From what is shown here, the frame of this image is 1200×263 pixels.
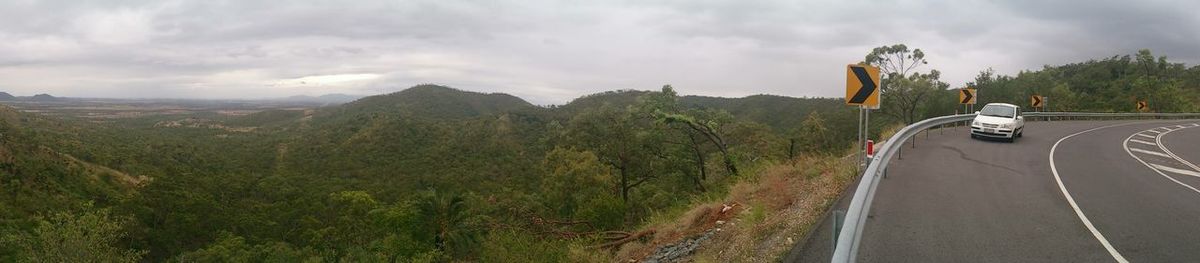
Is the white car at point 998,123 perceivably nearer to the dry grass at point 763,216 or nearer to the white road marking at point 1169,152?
the white road marking at point 1169,152

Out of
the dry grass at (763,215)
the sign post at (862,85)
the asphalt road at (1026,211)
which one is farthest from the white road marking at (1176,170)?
the sign post at (862,85)

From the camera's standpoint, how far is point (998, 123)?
58.4 feet

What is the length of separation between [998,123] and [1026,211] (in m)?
11.7

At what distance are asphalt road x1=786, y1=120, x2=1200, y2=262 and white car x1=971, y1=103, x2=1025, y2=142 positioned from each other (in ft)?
9.10

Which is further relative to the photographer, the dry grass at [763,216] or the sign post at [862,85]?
the sign post at [862,85]

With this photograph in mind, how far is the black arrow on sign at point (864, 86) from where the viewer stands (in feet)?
34.9

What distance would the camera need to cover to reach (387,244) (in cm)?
3984

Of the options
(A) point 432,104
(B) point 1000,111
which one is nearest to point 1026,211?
(B) point 1000,111

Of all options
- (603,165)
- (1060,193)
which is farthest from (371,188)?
(1060,193)

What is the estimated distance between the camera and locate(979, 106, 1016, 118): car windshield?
1866cm

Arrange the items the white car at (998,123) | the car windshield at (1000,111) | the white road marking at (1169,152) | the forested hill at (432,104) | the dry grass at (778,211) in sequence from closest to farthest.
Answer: the dry grass at (778,211)
the white road marking at (1169,152)
the white car at (998,123)
the car windshield at (1000,111)
the forested hill at (432,104)

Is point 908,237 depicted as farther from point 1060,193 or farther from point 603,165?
point 603,165

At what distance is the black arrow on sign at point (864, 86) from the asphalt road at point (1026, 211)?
150cm

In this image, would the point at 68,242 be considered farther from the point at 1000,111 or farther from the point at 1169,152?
the point at 1169,152
